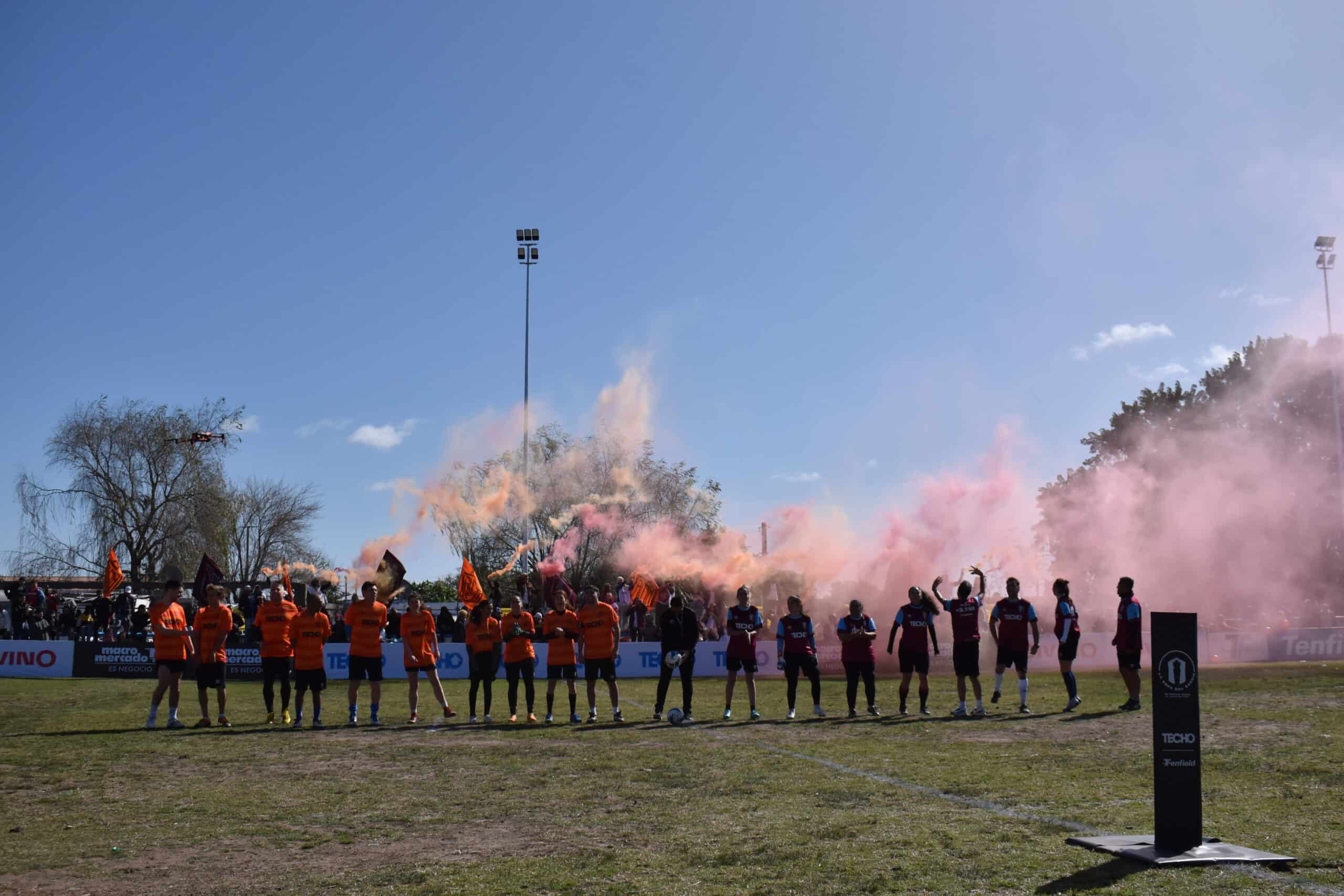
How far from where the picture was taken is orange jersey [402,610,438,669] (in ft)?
53.9

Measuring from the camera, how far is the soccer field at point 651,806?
20.4 ft

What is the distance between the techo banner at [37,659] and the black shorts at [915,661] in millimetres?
23253

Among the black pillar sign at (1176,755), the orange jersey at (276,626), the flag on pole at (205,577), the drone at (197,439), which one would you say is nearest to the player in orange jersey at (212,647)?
the orange jersey at (276,626)

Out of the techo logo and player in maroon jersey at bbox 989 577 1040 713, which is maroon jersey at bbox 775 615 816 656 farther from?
the techo logo

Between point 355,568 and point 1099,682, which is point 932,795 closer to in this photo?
point 1099,682

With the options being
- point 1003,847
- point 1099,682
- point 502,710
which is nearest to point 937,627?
point 1099,682

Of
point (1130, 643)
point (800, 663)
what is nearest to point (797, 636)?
point (800, 663)

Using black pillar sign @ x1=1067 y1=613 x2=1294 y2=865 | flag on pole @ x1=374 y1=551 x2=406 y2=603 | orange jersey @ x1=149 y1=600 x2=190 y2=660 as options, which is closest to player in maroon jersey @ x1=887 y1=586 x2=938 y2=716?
black pillar sign @ x1=1067 y1=613 x2=1294 y2=865

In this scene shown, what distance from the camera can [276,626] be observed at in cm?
1587

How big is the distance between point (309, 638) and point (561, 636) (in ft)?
12.2

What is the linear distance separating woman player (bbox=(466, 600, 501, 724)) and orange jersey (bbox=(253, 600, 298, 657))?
266cm

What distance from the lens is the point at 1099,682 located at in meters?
24.5

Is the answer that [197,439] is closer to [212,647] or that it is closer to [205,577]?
[205,577]

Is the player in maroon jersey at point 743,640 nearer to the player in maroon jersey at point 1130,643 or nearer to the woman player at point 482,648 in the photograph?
the woman player at point 482,648
